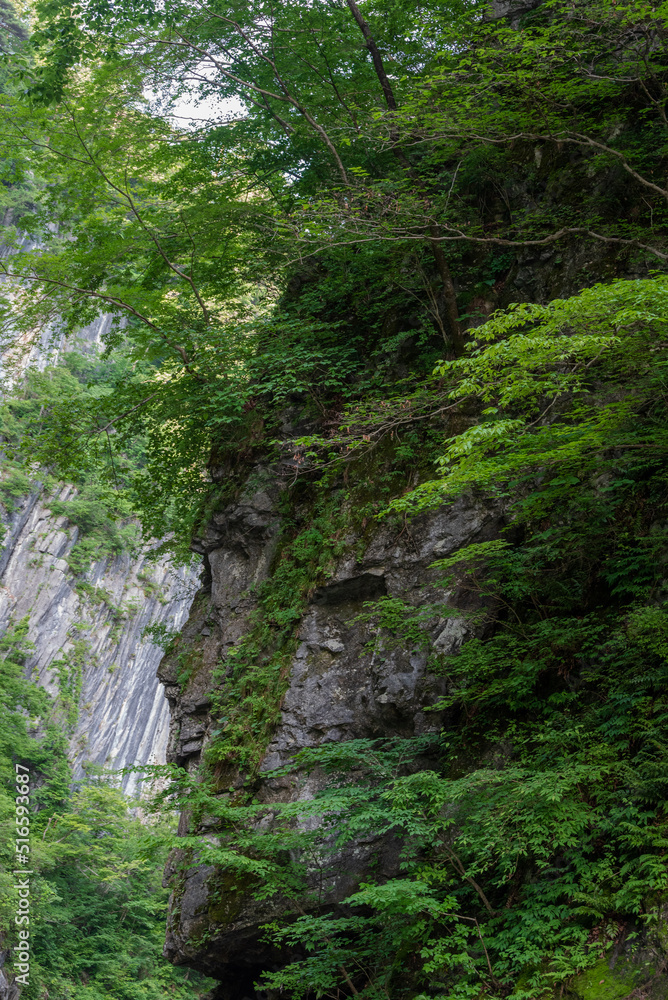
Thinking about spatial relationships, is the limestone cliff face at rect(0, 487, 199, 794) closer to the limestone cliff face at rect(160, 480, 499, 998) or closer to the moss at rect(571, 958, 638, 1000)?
the limestone cliff face at rect(160, 480, 499, 998)

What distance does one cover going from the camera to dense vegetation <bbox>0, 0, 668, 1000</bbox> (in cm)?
402

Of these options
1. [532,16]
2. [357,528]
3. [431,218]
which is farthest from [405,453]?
[532,16]

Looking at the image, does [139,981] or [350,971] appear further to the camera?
[139,981]

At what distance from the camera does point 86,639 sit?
79.5 feet

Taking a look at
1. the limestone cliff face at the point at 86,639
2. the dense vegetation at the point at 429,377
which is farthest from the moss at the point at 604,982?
the limestone cliff face at the point at 86,639

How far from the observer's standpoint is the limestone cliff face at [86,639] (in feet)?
74.2

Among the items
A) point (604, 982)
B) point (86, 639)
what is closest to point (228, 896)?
point (604, 982)

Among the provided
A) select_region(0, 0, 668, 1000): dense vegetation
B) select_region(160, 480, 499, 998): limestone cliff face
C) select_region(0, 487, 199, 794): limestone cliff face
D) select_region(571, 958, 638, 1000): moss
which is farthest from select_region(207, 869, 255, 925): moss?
select_region(0, 487, 199, 794): limestone cliff face

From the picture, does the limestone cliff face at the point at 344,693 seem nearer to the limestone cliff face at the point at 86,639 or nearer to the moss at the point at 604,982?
the moss at the point at 604,982

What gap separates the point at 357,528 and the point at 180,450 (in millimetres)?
3821

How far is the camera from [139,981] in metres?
16.6

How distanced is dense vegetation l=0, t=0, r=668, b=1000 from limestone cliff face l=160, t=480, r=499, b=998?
28 centimetres

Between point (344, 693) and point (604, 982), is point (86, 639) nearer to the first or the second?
point (344, 693)

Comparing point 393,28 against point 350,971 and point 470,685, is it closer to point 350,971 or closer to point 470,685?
point 470,685
